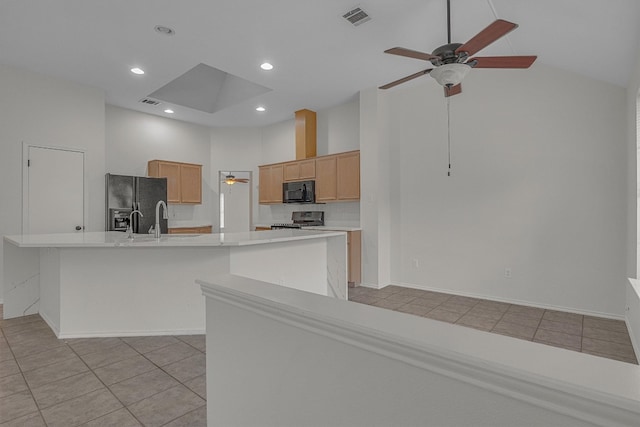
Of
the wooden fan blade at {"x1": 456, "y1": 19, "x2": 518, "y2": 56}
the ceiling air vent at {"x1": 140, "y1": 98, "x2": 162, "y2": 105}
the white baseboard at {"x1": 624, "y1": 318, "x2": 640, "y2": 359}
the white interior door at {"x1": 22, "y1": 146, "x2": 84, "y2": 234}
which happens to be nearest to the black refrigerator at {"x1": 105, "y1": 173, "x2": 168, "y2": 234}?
the white interior door at {"x1": 22, "y1": 146, "x2": 84, "y2": 234}

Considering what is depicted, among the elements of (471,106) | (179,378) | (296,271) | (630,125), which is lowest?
(179,378)

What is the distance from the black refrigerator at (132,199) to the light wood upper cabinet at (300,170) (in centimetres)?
217

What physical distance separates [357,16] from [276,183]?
383cm

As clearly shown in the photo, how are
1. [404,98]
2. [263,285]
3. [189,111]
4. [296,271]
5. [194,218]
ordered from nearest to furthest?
[263,285] → [296,271] → [404,98] → [189,111] → [194,218]

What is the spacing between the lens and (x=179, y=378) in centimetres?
231

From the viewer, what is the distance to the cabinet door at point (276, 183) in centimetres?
648

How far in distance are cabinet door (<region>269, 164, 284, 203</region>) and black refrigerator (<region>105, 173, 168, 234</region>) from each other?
6.36 feet

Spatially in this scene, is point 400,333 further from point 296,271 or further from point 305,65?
point 305,65

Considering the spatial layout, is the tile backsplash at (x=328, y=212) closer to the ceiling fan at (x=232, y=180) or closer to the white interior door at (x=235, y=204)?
the white interior door at (x=235, y=204)

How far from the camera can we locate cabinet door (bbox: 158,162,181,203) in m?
6.16

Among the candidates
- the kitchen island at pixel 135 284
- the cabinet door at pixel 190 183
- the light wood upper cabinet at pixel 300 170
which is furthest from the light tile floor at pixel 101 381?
the cabinet door at pixel 190 183

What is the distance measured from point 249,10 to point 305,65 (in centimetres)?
127

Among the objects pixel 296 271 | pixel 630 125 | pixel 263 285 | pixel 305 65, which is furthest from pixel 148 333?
pixel 630 125

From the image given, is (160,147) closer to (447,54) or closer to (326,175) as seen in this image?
(326,175)
